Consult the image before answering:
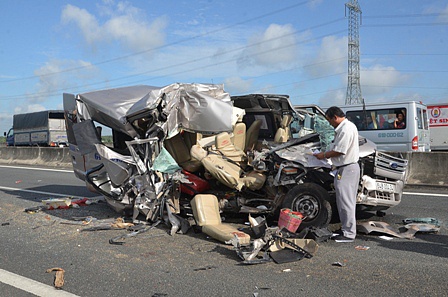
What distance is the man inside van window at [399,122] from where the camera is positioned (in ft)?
44.9

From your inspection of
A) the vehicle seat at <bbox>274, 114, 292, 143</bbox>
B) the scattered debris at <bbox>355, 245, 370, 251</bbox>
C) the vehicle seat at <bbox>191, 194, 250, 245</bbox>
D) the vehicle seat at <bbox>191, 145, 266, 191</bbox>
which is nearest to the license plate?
the scattered debris at <bbox>355, 245, 370, 251</bbox>

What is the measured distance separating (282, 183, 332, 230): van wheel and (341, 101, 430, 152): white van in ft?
25.7

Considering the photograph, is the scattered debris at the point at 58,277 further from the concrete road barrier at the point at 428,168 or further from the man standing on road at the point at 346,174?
the concrete road barrier at the point at 428,168

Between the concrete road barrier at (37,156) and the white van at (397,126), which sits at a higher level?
the white van at (397,126)

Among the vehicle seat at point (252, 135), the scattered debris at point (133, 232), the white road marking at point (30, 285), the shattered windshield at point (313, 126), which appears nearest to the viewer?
the white road marking at point (30, 285)

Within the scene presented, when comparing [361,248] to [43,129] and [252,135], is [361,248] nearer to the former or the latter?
[252,135]

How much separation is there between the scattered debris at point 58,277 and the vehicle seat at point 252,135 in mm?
3891

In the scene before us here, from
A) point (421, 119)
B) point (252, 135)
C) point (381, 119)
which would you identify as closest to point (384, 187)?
point (252, 135)

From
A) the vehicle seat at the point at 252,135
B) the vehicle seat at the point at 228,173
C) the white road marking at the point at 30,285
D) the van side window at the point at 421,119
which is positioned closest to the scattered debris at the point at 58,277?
the white road marking at the point at 30,285

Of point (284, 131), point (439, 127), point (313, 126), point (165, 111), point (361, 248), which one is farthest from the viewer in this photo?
point (439, 127)

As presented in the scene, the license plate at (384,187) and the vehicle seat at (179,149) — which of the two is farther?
the vehicle seat at (179,149)

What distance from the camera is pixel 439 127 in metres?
20.4

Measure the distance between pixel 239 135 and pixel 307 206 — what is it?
6.54 feet

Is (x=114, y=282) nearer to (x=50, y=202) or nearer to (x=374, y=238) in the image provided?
(x=374, y=238)
